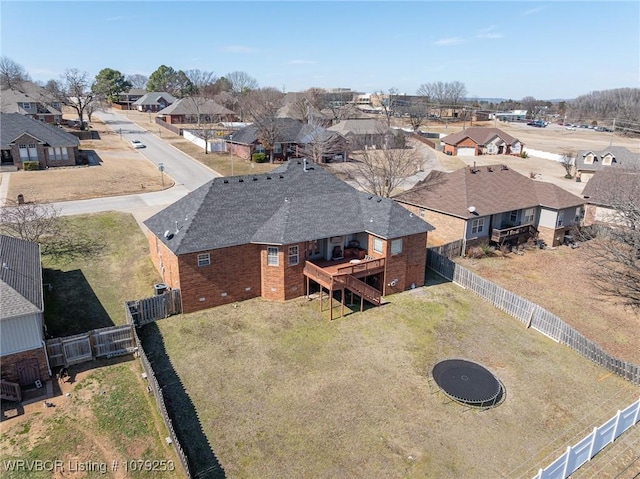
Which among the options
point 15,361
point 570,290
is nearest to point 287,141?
point 570,290

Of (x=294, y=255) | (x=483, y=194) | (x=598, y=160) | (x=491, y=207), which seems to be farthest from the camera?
(x=598, y=160)

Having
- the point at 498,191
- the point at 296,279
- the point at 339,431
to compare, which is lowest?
the point at 339,431

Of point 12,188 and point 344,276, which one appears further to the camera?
point 12,188

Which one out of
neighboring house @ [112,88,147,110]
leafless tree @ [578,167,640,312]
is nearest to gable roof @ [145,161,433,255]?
leafless tree @ [578,167,640,312]

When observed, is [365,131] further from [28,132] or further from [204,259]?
[204,259]

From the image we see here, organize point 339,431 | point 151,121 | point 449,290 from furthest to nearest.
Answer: point 151,121
point 449,290
point 339,431

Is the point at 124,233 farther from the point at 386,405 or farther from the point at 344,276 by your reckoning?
the point at 386,405

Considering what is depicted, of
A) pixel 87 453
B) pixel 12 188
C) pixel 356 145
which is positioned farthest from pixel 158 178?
pixel 87 453
